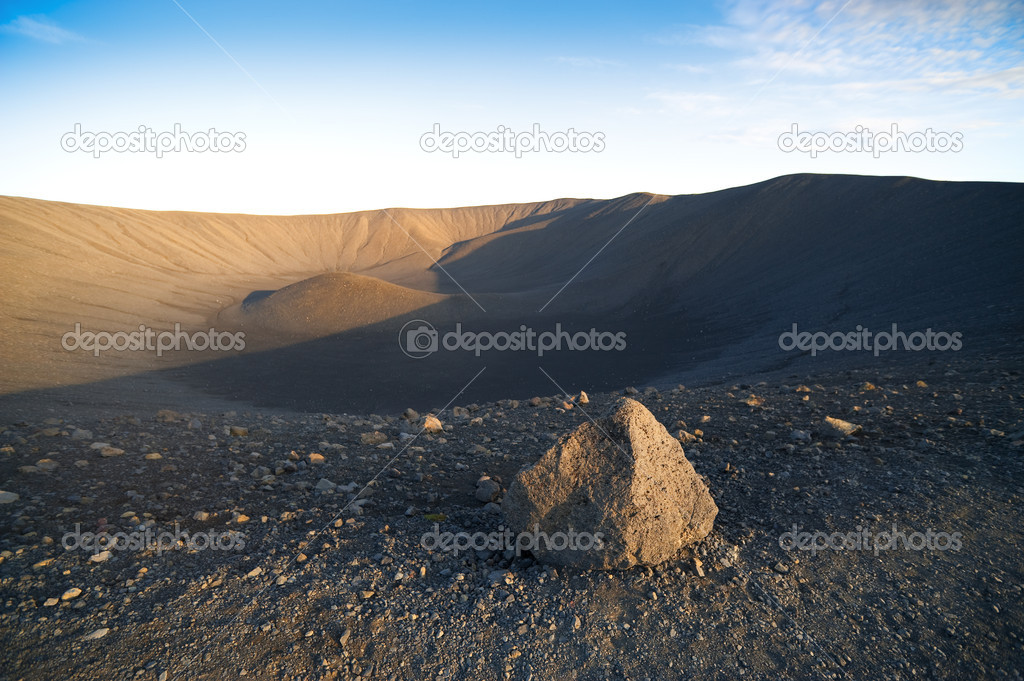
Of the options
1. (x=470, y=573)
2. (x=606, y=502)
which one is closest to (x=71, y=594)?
(x=470, y=573)

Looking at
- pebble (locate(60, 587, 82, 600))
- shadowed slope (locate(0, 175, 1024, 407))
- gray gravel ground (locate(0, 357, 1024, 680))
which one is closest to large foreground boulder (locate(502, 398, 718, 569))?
gray gravel ground (locate(0, 357, 1024, 680))

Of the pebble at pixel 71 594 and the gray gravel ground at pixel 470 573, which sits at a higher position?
the pebble at pixel 71 594

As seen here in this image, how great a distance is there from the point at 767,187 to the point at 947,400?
33981 millimetres

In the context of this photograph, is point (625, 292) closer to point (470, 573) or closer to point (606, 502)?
point (606, 502)

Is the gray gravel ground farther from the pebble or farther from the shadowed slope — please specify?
the shadowed slope

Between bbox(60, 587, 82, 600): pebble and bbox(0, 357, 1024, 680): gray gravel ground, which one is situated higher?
bbox(60, 587, 82, 600): pebble

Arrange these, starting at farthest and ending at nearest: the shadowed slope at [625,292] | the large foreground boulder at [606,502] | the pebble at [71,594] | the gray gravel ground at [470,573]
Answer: the shadowed slope at [625,292] < the large foreground boulder at [606,502] < the pebble at [71,594] < the gray gravel ground at [470,573]

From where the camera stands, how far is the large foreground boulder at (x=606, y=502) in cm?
360

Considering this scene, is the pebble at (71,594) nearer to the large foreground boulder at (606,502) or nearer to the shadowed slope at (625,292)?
the large foreground boulder at (606,502)

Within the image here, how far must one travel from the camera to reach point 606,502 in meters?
3.64

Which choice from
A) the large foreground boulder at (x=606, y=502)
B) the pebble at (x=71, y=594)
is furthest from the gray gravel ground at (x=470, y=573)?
the large foreground boulder at (x=606, y=502)

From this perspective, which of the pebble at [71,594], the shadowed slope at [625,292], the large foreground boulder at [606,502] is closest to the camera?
the pebble at [71,594]

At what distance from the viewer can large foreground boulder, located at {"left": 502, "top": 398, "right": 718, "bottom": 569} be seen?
3.60 metres

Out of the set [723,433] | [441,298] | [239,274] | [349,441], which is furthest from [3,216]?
[723,433]
